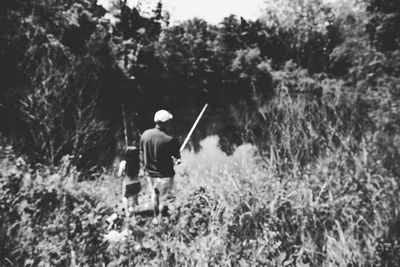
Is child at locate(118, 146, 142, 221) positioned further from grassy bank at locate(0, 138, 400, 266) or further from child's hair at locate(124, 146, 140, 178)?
grassy bank at locate(0, 138, 400, 266)

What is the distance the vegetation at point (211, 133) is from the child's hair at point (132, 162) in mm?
582

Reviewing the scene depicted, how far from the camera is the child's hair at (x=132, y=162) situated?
486 centimetres

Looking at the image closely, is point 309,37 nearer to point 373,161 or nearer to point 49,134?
point 49,134

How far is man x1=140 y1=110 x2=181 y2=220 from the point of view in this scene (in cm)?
415

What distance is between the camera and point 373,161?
12.3 ft

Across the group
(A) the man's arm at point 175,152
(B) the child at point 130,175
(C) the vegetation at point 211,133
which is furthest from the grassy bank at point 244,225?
(B) the child at point 130,175

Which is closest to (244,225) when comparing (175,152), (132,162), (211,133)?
(175,152)

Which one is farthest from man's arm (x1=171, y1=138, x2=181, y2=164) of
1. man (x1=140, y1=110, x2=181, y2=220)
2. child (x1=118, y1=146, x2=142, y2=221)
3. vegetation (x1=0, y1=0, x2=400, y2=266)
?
child (x1=118, y1=146, x2=142, y2=221)

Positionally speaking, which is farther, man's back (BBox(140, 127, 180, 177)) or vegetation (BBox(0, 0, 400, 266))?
man's back (BBox(140, 127, 180, 177))

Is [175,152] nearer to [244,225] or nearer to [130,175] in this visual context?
[130,175]

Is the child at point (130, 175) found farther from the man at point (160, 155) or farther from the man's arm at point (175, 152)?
the man's arm at point (175, 152)

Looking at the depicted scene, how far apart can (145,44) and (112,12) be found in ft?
9.90

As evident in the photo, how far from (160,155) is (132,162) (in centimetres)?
83

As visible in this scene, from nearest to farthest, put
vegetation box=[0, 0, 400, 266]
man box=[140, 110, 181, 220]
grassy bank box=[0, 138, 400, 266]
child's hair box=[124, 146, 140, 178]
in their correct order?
grassy bank box=[0, 138, 400, 266] < vegetation box=[0, 0, 400, 266] < man box=[140, 110, 181, 220] < child's hair box=[124, 146, 140, 178]
